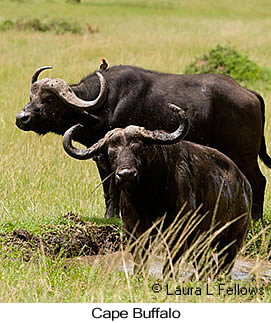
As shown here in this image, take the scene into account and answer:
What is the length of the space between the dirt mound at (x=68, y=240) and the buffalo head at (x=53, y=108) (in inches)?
51.5

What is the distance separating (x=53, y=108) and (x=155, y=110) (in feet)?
4.34

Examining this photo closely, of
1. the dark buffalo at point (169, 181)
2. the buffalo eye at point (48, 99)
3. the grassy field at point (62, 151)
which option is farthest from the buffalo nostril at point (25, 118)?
the dark buffalo at point (169, 181)

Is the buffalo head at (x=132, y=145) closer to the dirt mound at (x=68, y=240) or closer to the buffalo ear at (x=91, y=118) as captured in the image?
the dirt mound at (x=68, y=240)

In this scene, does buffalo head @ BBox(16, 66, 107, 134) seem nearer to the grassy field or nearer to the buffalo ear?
the buffalo ear

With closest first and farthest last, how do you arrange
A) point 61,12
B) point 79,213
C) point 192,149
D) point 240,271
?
1. point 192,149
2. point 240,271
3. point 79,213
4. point 61,12

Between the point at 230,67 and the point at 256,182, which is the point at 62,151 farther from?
the point at 230,67

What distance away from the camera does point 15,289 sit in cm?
536

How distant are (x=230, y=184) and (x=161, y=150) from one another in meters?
0.95

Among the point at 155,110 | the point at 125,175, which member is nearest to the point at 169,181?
the point at 125,175

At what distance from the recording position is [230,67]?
17.6 meters

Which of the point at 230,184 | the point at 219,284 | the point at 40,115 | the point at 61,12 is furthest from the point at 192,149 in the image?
the point at 61,12

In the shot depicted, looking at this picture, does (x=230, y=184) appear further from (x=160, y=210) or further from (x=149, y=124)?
(x=149, y=124)

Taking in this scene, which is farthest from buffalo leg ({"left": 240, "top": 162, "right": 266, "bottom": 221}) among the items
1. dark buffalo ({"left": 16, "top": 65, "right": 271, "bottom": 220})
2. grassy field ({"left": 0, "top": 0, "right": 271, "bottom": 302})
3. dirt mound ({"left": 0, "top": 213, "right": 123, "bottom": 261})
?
dirt mound ({"left": 0, "top": 213, "right": 123, "bottom": 261})

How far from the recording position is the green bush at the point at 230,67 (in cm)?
1748
